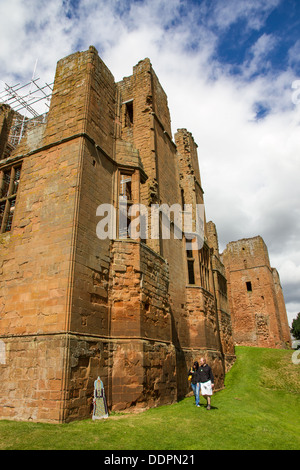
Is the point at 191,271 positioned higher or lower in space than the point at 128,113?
lower

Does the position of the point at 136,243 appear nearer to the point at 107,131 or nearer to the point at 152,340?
the point at 152,340

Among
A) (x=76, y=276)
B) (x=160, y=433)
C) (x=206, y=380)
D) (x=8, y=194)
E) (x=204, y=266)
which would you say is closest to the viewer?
(x=160, y=433)

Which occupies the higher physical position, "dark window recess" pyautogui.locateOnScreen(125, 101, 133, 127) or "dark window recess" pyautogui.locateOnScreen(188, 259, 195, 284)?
"dark window recess" pyautogui.locateOnScreen(125, 101, 133, 127)

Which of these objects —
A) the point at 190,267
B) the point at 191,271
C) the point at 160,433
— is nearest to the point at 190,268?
the point at 190,267

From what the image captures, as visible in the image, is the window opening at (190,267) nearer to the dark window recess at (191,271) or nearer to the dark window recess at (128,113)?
the dark window recess at (191,271)

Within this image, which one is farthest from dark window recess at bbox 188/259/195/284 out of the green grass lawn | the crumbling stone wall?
the crumbling stone wall

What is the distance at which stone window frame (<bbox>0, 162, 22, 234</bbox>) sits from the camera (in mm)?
9198

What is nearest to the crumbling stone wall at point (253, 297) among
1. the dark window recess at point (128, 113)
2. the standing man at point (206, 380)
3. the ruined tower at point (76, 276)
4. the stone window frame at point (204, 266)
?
the stone window frame at point (204, 266)

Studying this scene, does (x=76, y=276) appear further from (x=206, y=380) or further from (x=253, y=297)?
(x=253, y=297)

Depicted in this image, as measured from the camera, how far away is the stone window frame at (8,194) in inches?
362

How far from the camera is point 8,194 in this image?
955cm

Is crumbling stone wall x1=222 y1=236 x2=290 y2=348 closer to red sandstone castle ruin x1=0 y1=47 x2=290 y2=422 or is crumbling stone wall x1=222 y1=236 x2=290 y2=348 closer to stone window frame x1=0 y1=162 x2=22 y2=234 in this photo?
red sandstone castle ruin x1=0 y1=47 x2=290 y2=422
